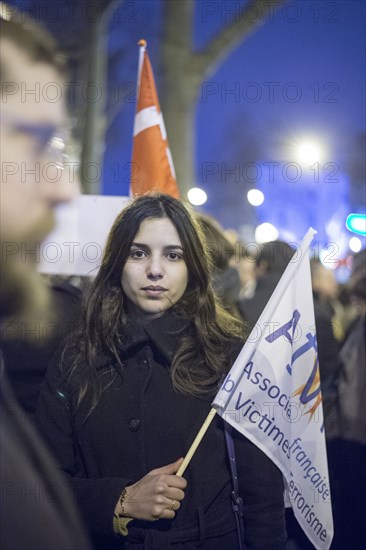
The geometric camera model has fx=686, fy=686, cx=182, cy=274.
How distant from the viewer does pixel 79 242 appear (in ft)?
11.9

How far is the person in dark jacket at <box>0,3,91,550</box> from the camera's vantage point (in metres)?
0.81

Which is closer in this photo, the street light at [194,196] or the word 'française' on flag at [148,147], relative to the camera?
the word 'française' on flag at [148,147]

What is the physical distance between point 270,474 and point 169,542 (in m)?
0.41

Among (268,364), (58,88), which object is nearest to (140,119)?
(268,364)

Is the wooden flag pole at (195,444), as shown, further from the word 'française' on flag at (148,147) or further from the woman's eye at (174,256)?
the word 'française' on flag at (148,147)

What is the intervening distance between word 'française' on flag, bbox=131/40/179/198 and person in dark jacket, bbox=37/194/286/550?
1.14 m

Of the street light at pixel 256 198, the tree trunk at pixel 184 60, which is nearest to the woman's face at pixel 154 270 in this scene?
the tree trunk at pixel 184 60

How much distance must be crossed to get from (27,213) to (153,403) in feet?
4.58

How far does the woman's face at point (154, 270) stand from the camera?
243 cm

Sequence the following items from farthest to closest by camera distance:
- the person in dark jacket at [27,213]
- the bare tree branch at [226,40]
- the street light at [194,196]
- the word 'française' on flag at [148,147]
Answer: the street light at [194,196]
the bare tree branch at [226,40]
the word 'française' on flag at [148,147]
the person in dark jacket at [27,213]

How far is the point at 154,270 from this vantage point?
7.90 feet

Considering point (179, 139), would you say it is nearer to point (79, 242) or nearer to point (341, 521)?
point (79, 242)

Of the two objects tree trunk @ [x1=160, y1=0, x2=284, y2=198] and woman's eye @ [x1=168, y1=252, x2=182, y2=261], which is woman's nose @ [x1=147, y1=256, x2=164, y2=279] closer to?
woman's eye @ [x1=168, y1=252, x2=182, y2=261]

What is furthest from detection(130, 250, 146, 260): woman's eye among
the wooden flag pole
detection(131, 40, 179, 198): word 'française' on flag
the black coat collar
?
detection(131, 40, 179, 198): word 'française' on flag
